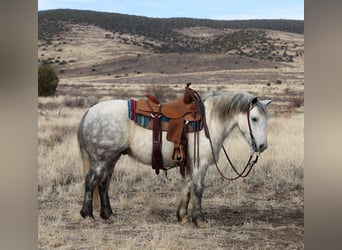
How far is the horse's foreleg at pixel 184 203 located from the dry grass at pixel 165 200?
1.9 inches

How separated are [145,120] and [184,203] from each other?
2.33ft

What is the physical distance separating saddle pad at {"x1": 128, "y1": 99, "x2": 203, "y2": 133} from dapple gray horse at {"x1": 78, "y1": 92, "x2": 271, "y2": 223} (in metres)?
0.03

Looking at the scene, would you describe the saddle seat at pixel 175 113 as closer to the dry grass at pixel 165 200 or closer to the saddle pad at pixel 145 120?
the saddle pad at pixel 145 120

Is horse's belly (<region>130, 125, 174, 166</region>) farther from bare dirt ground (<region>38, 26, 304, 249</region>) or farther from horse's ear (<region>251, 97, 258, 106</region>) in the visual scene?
horse's ear (<region>251, 97, 258, 106</region>)

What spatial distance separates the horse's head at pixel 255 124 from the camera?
14.5 feet

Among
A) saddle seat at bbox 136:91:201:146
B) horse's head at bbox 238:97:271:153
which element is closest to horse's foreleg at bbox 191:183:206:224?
saddle seat at bbox 136:91:201:146

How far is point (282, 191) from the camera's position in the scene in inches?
179

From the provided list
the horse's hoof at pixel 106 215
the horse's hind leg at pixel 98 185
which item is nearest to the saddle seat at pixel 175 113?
the horse's hind leg at pixel 98 185

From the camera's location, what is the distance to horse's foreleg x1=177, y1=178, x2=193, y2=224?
4.46m

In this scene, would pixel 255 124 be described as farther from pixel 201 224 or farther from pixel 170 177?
pixel 201 224

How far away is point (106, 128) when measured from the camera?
4.50 metres

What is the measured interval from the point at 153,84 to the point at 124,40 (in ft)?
1.49
